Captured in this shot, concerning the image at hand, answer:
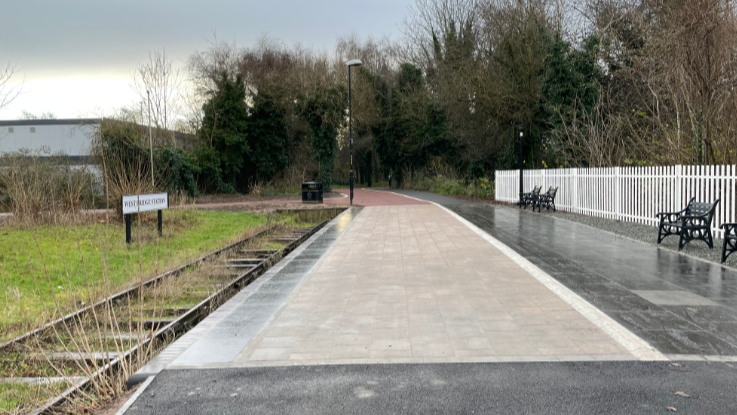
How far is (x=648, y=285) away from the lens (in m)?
7.00

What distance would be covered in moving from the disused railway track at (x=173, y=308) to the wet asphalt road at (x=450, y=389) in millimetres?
628

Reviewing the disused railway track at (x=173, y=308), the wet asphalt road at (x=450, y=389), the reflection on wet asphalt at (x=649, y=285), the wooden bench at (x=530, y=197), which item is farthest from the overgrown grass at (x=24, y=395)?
the wooden bench at (x=530, y=197)

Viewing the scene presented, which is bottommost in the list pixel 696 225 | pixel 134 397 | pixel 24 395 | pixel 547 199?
pixel 24 395

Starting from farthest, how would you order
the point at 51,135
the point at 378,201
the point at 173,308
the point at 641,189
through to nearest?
the point at 51,135, the point at 378,201, the point at 641,189, the point at 173,308

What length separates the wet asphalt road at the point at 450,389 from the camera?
3.49m

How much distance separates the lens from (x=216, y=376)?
13.4 ft

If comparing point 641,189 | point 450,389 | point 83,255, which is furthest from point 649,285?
point 83,255

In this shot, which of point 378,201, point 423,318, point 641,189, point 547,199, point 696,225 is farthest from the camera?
point 378,201

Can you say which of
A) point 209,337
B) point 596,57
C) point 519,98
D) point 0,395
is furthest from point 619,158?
point 0,395

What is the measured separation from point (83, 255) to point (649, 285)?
1044 centimetres

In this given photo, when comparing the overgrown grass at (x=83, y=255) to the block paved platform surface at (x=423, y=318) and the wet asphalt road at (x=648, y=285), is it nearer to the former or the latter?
the block paved platform surface at (x=423, y=318)

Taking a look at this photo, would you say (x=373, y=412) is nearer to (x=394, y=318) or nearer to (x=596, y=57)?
(x=394, y=318)

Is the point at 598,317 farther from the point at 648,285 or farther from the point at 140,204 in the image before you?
the point at 140,204

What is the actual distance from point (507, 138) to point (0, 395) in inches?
1109
